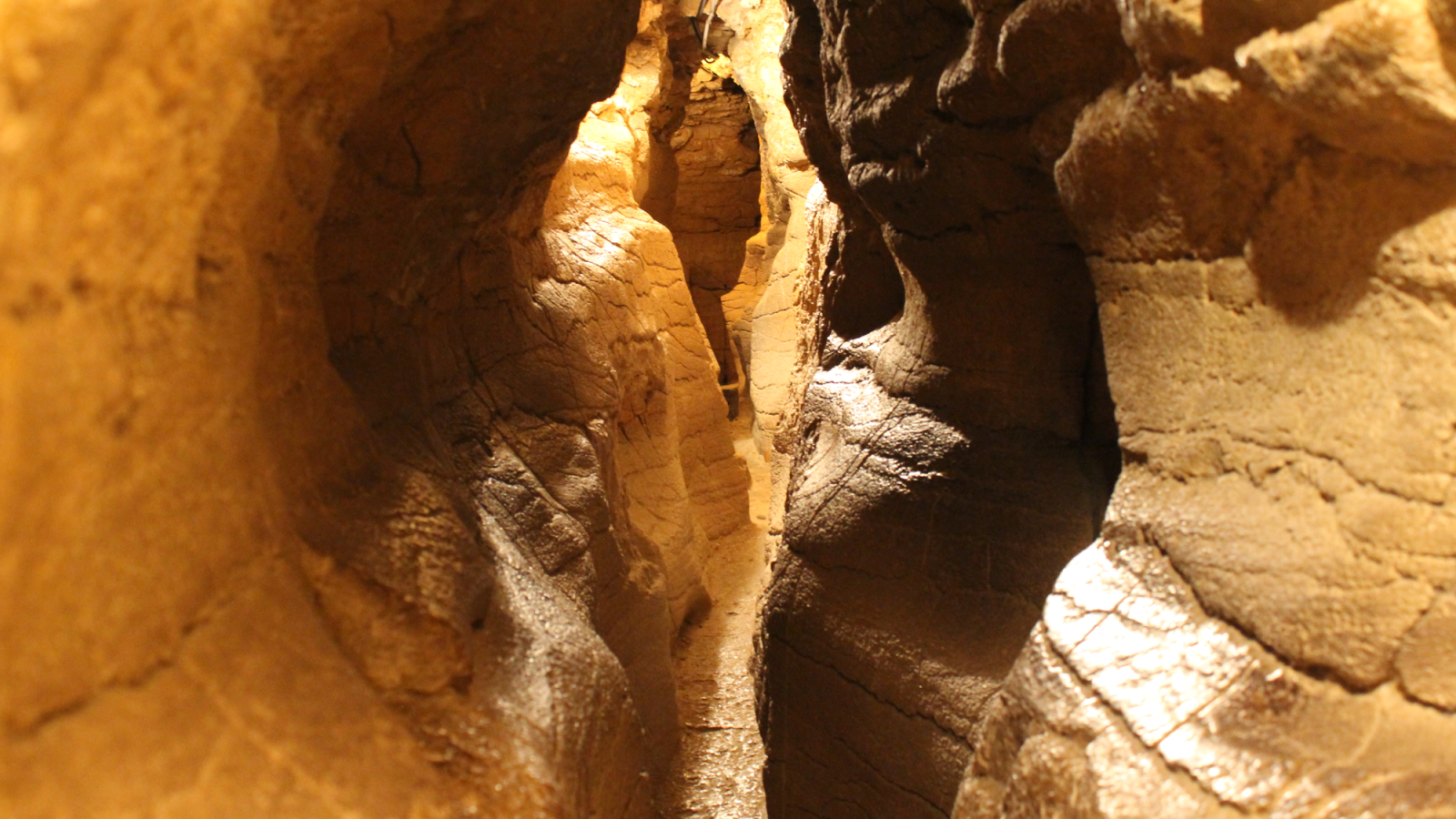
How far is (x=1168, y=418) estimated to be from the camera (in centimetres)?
199

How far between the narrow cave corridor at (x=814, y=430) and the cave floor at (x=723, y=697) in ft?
1.86

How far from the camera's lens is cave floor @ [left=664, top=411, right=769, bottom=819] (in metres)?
3.97

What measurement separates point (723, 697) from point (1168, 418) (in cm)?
321

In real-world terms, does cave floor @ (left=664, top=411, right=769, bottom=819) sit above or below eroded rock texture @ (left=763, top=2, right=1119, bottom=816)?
below

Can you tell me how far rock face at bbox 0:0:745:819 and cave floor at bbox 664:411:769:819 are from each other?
3.48 feet

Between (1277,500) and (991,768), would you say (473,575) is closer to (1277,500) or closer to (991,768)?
(991,768)

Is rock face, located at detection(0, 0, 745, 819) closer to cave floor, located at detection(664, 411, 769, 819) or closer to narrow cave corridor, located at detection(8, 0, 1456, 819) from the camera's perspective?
narrow cave corridor, located at detection(8, 0, 1456, 819)

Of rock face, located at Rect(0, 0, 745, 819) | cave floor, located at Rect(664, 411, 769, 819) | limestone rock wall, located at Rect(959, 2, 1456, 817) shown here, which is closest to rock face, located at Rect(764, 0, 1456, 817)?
limestone rock wall, located at Rect(959, 2, 1456, 817)

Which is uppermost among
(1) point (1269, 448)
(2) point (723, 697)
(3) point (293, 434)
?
(3) point (293, 434)

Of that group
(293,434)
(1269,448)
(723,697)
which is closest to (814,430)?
(723,697)

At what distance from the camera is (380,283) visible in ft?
8.32

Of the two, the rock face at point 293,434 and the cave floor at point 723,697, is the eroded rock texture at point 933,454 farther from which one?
the rock face at point 293,434

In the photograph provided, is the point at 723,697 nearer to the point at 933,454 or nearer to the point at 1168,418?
the point at 933,454

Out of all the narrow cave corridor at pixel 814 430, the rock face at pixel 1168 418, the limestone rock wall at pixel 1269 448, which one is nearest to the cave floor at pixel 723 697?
the narrow cave corridor at pixel 814 430
